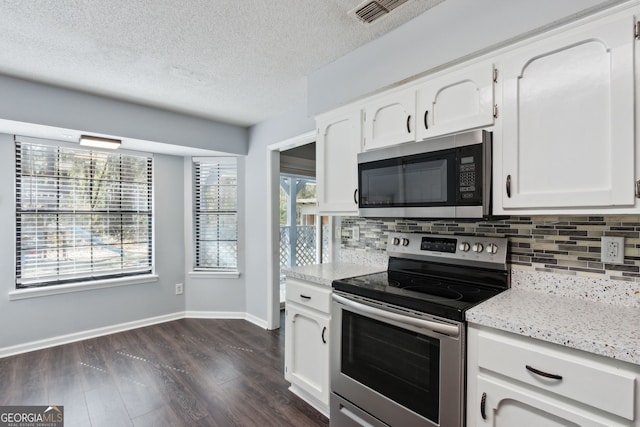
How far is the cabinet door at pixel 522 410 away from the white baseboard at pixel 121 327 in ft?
8.95

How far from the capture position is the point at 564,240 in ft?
5.05

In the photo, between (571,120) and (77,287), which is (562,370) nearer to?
(571,120)

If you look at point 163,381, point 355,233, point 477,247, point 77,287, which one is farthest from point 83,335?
point 477,247

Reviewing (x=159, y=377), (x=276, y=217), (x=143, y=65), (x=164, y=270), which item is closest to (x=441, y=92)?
(x=143, y=65)

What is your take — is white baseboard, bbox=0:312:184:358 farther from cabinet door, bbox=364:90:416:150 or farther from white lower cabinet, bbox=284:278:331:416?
cabinet door, bbox=364:90:416:150

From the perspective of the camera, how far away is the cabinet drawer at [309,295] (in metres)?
1.98

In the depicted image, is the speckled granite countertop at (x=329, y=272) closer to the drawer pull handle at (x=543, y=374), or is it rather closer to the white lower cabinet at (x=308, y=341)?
the white lower cabinet at (x=308, y=341)

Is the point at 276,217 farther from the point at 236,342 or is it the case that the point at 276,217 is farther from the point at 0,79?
the point at 0,79

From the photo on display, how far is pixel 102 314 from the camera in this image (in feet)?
11.2

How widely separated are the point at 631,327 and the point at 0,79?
158 inches

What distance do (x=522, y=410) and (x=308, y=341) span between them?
49.4 inches

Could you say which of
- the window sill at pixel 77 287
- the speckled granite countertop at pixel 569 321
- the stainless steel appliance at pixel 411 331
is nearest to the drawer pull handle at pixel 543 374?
the speckled granite countertop at pixel 569 321

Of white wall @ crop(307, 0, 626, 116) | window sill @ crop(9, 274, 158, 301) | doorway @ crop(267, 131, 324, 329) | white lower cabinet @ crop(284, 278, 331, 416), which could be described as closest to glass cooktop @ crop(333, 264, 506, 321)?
white lower cabinet @ crop(284, 278, 331, 416)

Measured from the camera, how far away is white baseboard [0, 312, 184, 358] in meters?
2.94
